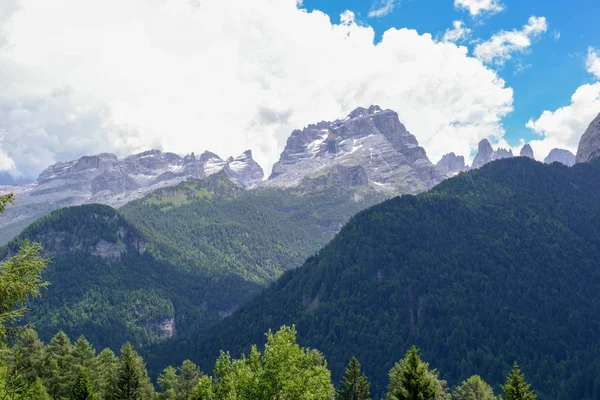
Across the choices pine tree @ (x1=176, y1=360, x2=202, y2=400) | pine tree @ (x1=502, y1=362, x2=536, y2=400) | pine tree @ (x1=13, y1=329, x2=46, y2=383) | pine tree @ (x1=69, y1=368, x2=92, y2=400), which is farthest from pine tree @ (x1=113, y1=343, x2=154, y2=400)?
pine tree @ (x1=502, y1=362, x2=536, y2=400)

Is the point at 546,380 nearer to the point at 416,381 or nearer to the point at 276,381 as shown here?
the point at 416,381

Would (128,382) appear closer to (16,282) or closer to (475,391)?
(475,391)

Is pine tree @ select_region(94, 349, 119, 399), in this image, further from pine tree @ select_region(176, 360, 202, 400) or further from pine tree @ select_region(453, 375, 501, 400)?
pine tree @ select_region(453, 375, 501, 400)

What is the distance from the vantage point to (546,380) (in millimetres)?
164875

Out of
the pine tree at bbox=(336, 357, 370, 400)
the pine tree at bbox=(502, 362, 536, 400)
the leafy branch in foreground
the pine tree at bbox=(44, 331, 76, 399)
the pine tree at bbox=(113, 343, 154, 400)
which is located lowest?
the pine tree at bbox=(336, 357, 370, 400)

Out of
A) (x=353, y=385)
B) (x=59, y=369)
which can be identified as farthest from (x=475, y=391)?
(x=59, y=369)

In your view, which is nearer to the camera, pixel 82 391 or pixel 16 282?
pixel 16 282

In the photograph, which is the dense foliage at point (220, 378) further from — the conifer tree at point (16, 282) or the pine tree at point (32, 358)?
the conifer tree at point (16, 282)

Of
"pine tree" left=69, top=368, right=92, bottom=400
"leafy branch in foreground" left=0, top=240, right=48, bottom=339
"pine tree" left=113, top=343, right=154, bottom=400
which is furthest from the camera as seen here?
"pine tree" left=113, top=343, right=154, bottom=400

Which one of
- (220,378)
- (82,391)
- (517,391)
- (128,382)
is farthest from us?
(128,382)

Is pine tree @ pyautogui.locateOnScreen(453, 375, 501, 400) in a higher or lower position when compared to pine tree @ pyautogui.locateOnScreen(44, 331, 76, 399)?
lower

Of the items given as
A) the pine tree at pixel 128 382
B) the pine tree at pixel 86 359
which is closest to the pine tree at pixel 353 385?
the pine tree at pixel 128 382

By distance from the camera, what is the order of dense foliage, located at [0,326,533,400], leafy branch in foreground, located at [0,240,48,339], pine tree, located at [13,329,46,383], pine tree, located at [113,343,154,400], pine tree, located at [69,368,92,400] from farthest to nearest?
1. pine tree, located at [13,329,46,383]
2. pine tree, located at [113,343,154,400]
3. pine tree, located at [69,368,92,400]
4. dense foliage, located at [0,326,533,400]
5. leafy branch in foreground, located at [0,240,48,339]

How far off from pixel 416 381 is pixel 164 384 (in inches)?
2868
